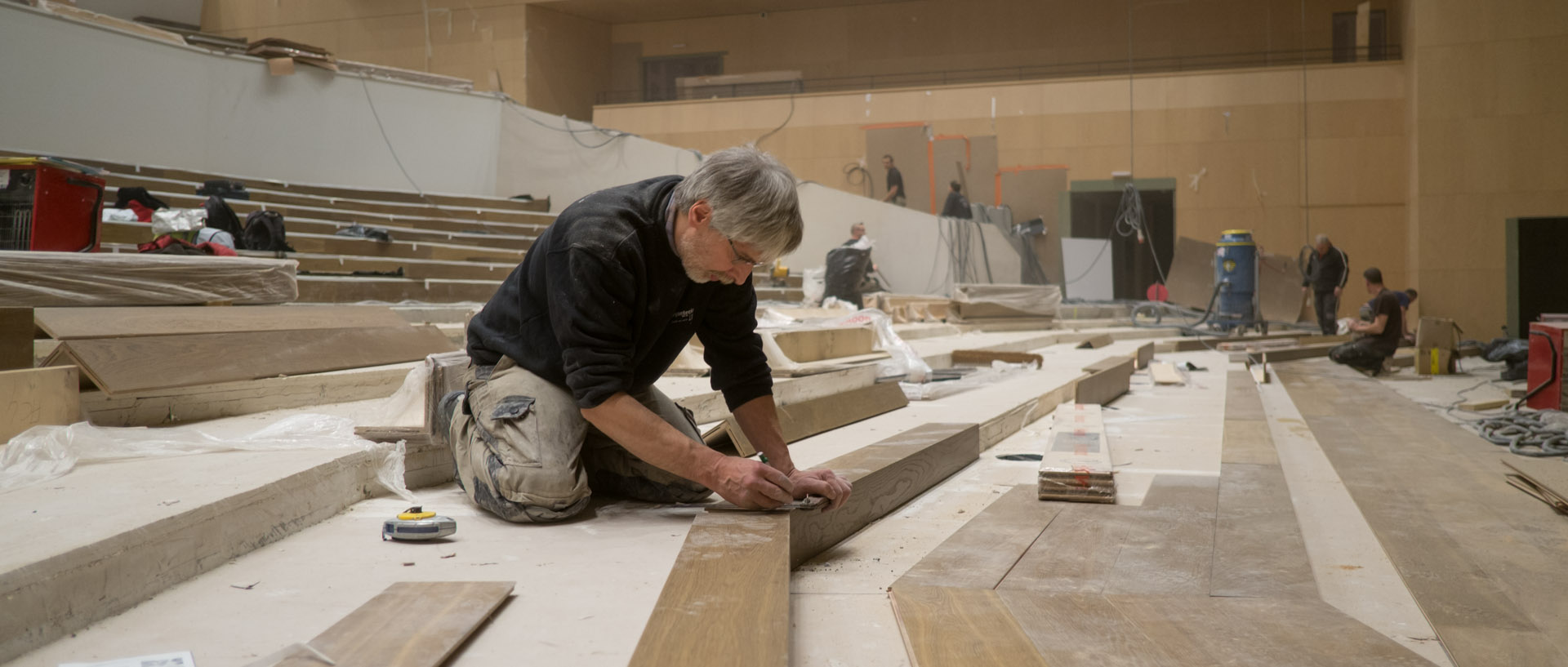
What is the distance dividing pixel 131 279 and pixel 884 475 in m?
2.22

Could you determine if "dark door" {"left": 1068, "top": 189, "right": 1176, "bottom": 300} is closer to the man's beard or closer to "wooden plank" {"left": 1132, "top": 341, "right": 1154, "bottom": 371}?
"wooden plank" {"left": 1132, "top": 341, "right": 1154, "bottom": 371}

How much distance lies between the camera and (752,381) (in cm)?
175

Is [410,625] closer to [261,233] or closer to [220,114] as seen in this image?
[261,233]

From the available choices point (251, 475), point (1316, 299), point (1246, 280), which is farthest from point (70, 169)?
point (1316, 299)

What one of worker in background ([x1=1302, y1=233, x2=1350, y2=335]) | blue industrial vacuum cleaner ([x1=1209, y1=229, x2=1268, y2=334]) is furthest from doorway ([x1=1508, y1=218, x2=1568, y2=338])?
blue industrial vacuum cleaner ([x1=1209, y1=229, x2=1268, y2=334])

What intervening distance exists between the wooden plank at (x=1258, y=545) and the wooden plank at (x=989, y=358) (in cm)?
295

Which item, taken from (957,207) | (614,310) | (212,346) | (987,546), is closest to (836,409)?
(987,546)

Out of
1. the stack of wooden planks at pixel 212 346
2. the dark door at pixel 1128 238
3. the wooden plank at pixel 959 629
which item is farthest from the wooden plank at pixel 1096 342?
the wooden plank at pixel 959 629

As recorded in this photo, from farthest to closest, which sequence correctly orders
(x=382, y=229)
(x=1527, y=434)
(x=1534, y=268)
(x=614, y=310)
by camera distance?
(x=1534, y=268)
(x=382, y=229)
(x=1527, y=434)
(x=614, y=310)

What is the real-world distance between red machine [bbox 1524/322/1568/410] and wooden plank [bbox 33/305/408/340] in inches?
183

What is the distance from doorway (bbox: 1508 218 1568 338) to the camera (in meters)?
9.98

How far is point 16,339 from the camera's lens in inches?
79.0

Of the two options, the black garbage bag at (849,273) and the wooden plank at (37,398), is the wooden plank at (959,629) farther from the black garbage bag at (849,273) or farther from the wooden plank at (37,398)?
the black garbage bag at (849,273)

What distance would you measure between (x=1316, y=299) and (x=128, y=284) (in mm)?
10106
